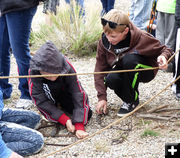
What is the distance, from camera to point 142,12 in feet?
13.3

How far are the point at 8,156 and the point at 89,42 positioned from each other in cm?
283

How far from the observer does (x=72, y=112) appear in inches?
104

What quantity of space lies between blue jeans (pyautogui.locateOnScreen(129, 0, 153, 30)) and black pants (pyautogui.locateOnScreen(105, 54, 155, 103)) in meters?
1.74

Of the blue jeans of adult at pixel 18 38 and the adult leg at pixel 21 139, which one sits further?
the blue jeans of adult at pixel 18 38

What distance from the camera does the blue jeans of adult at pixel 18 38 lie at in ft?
8.50

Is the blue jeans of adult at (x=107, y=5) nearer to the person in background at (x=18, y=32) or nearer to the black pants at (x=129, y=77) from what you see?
the person in background at (x=18, y=32)

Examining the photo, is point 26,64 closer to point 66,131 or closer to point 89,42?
point 66,131

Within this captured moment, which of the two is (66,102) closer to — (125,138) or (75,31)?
(125,138)

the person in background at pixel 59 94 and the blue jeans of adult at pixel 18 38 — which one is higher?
the blue jeans of adult at pixel 18 38

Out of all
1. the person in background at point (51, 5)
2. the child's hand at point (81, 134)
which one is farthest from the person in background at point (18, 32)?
the person in background at point (51, 5)

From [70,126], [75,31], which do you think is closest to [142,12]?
[75,31]

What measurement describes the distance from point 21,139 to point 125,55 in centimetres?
105

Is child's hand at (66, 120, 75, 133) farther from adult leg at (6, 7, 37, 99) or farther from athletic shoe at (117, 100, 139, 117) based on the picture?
adult leg at (6, 7, 37, 99)

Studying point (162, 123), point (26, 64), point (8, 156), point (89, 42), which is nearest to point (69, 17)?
point (89, 42)
